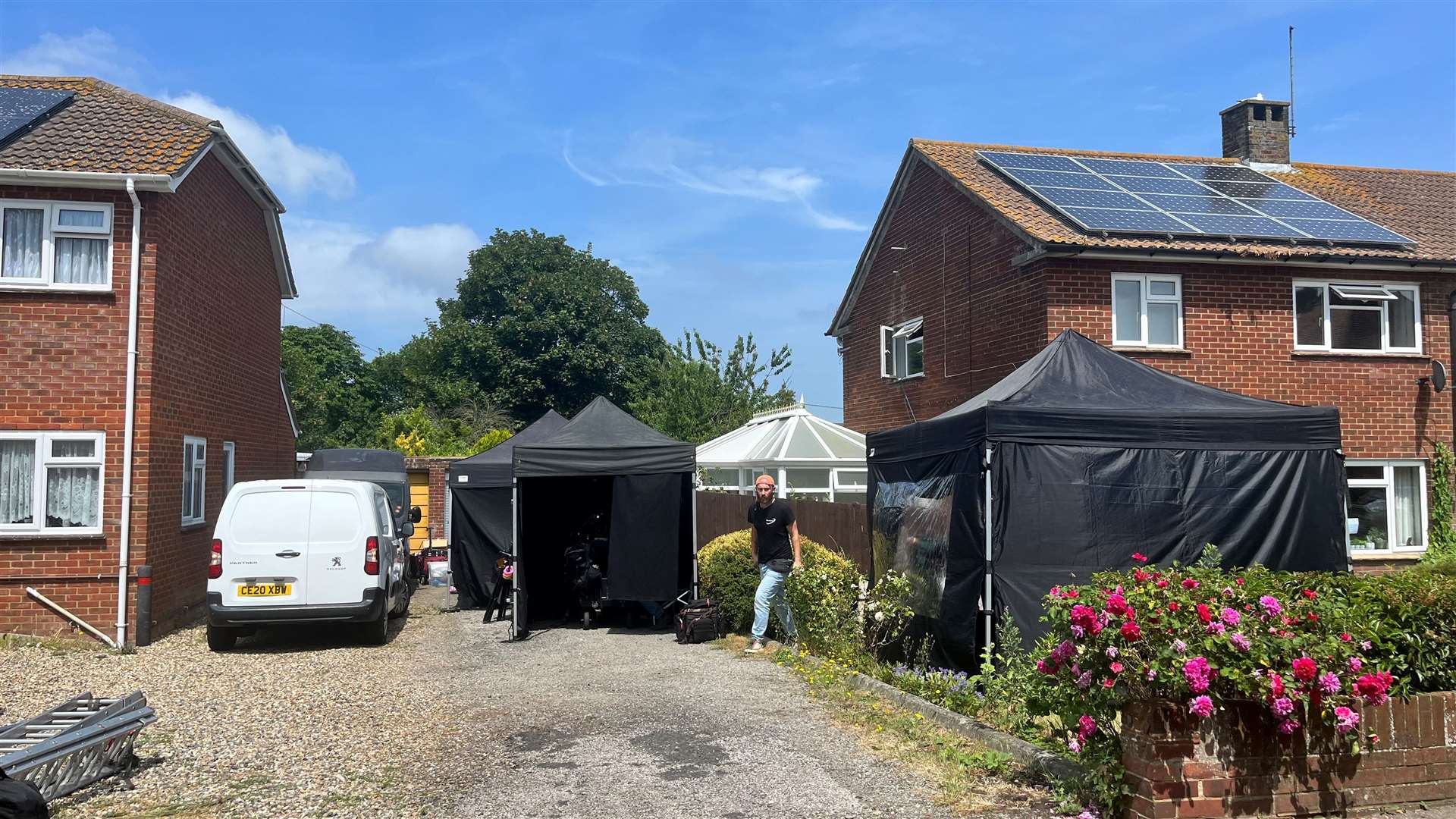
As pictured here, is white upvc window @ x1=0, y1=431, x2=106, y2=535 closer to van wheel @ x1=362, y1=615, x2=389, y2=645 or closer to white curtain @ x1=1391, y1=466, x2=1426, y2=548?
van wheel @ x1=362, y1=615, x2=389, y2=645

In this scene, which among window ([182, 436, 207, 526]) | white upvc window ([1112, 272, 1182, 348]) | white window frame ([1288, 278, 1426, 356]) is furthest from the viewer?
white window frame ([1288, 278, 1426, 356])

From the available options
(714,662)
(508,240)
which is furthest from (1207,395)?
(508,240)

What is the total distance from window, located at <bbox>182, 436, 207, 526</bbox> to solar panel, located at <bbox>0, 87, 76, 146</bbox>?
13.8 feet

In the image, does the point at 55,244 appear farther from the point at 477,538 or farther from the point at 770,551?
the point at 770,551

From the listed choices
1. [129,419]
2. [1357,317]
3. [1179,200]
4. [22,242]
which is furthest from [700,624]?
[1357,317]

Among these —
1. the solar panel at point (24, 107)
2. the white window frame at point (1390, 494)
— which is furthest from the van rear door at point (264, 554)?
the white window frame at point (1390, 494)

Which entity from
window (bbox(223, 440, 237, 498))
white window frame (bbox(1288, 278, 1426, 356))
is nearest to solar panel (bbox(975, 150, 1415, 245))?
white window frame (bbox(1288, 278, 1426, 356))

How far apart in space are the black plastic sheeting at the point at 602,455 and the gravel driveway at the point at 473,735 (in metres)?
2.01

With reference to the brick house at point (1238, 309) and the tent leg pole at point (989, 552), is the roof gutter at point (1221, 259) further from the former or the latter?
the tent leg pole at point (989, 552)

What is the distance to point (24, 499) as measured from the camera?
1243 cm

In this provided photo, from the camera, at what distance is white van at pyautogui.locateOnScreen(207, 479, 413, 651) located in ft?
37.6

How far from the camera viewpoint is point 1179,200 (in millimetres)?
17219

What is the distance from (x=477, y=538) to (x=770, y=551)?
22.8 ft

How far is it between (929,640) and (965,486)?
1381 mm
